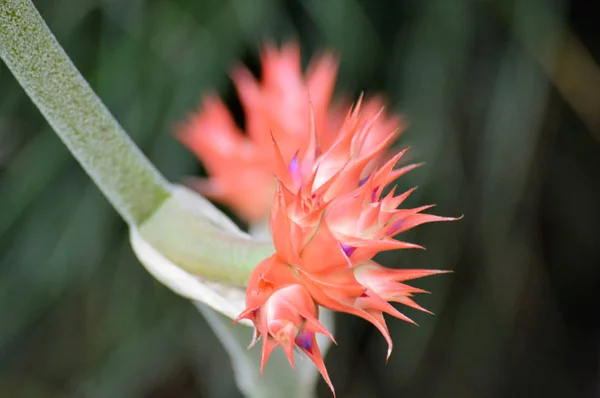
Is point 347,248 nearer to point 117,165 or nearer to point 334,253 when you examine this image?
point 334,253

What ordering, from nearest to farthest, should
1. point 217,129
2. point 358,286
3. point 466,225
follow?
point 358,286
point 217,129
point 466,225

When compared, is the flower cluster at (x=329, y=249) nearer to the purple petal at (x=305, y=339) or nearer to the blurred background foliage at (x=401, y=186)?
the purple petal at (x=305, y=339)

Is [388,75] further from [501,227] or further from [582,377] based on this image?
[582,377]

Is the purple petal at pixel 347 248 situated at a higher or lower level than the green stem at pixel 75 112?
lower

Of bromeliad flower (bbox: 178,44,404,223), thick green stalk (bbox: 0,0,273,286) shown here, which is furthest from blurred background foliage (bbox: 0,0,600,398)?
thick green stalk (bbox: 0,0,273,286)

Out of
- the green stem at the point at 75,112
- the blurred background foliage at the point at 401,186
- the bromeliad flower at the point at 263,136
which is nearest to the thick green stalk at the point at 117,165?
the green stem at the point at 75,112

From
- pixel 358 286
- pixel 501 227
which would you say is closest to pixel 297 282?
pixel 358 286

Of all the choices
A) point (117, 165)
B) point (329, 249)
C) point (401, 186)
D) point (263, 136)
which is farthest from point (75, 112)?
point (401, 186)
